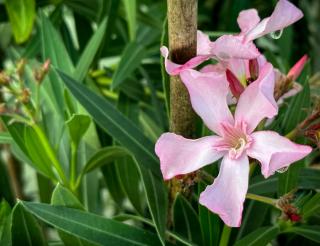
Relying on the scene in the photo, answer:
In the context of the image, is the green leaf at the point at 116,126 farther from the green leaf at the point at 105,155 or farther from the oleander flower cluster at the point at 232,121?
the oleander flower cluster at the point at 232,121

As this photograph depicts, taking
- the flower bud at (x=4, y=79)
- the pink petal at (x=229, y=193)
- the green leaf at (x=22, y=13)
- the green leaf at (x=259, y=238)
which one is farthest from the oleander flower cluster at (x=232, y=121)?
the green leaf at (x=22, y=13)

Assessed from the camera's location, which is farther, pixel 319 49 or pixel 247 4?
pixel 319 49

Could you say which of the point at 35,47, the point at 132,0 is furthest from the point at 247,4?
the point at 35,47

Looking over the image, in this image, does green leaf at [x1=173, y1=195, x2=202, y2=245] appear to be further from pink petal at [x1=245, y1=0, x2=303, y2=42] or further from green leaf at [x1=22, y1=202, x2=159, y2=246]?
pink petal at [x1=245, y1=0, x2=303, y2=42]

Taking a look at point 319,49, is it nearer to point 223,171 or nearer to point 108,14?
point 108,14

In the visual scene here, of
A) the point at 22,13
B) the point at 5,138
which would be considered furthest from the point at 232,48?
the point at 22,13

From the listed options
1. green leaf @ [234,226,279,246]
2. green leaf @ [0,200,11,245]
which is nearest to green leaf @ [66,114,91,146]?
green leaf @ [0,200,11,245]

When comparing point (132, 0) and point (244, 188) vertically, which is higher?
point (132, 0)

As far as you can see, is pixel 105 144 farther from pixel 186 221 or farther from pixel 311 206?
pixel 311 206
